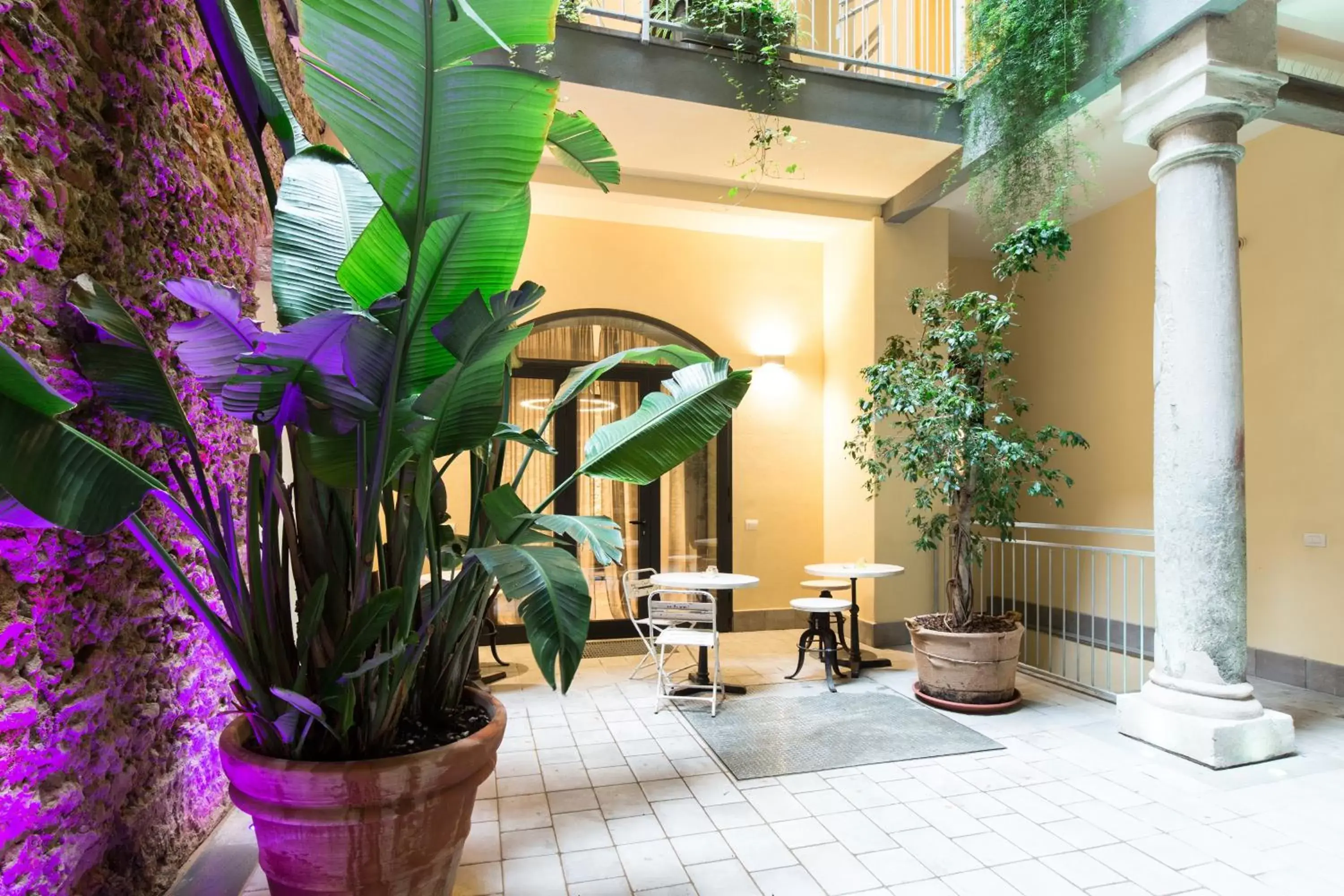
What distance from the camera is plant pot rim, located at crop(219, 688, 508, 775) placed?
1562 mm

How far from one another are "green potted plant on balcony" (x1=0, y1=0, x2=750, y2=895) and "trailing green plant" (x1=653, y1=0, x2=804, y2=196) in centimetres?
310

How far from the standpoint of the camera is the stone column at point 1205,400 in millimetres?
3604

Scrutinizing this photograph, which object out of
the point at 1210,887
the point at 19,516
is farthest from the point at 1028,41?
the point at 19,516

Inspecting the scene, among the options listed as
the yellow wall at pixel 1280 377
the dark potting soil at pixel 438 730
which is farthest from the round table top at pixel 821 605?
the dark potting soil at pixel 438 730

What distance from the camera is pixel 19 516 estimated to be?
1.20 metres

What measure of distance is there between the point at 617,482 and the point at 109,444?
5.18 meters

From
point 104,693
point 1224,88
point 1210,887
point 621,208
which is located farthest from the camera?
point 621,208

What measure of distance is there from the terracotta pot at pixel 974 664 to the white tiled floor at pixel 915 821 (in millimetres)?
231

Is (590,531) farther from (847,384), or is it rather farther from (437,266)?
(847,384)

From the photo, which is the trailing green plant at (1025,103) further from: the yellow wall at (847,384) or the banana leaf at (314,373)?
the banana leaf at (314,373)

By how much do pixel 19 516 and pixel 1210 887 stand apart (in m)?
3.57

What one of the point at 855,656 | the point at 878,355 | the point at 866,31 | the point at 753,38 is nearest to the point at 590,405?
the point at 878,355

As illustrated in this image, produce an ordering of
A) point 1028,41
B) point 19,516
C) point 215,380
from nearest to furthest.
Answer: point 19,516 → point 215,380 → point 1028,41

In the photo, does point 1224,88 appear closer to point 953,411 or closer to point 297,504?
point 953,411
